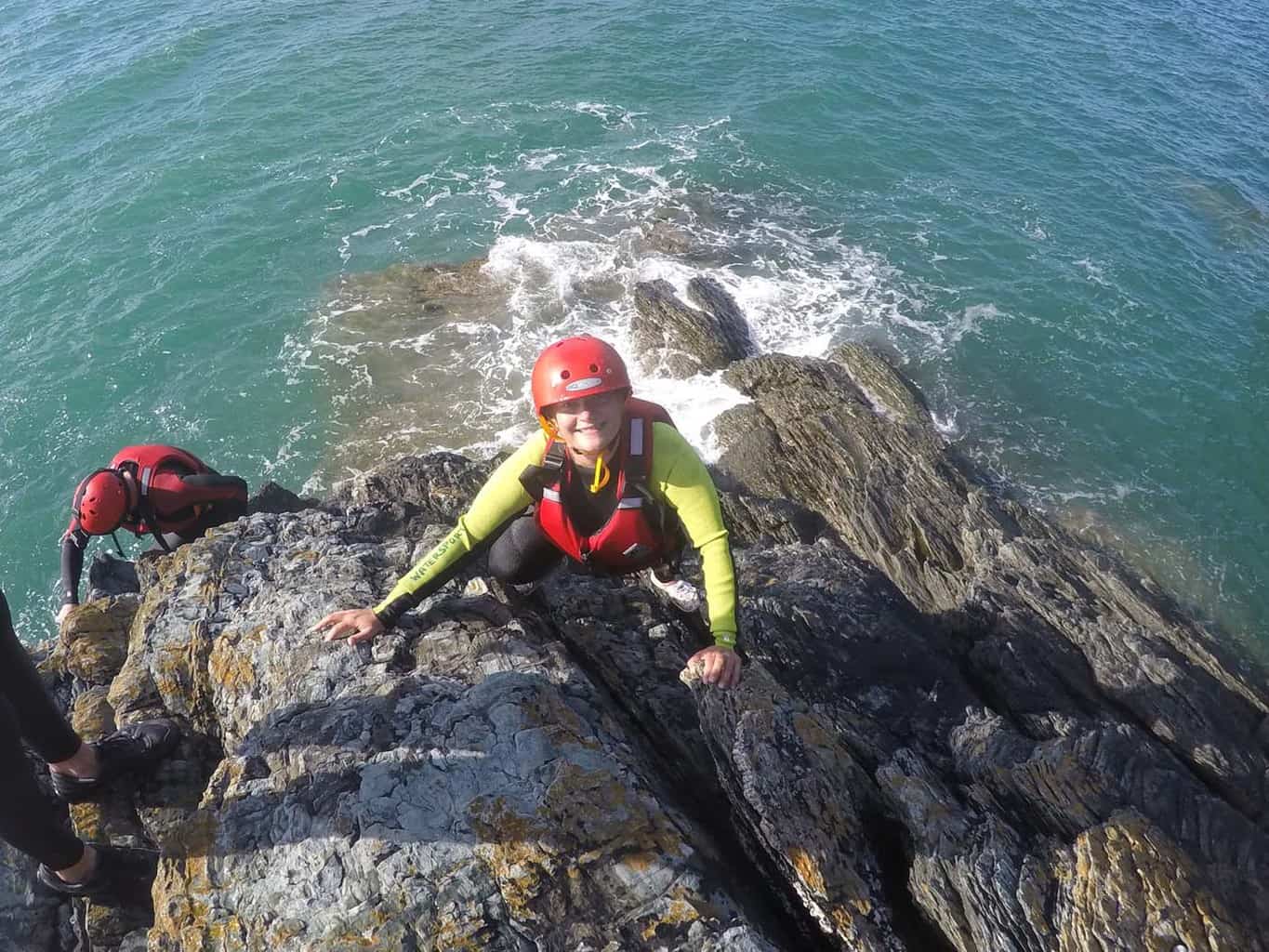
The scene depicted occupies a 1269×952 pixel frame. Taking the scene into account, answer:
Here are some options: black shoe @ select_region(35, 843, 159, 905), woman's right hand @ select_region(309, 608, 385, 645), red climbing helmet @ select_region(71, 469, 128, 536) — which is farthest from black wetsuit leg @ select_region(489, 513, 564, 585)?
red climbing helmet @ select_region(71, 469, 128, 536)

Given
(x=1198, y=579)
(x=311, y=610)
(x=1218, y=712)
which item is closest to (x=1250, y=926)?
Answer: (x=311, y=610)

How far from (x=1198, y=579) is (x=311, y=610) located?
77.1ft

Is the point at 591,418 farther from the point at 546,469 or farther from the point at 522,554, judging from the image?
the point at 522,554

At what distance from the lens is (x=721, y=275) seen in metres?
30.6

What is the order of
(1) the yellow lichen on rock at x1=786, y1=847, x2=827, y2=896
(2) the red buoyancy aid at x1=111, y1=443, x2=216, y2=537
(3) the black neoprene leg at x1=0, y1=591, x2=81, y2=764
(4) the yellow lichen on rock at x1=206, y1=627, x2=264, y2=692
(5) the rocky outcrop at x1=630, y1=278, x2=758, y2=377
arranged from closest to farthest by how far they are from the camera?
(1) the yellow lichen on rock at x1=786, y1=847, x2=827, y2=896, (3) the black neoprene leg at x1=0, y1=591, x2=81, y2=764, (4) the yellow lichen on rock at x1=206, y1=627, x2=264, y2=692, (2) the red buoyancy aid at x1=111, y1=443, x2=216, y2=537, (5) the rocky outcrop at x1=630, y1=278, x2=758, y2=377

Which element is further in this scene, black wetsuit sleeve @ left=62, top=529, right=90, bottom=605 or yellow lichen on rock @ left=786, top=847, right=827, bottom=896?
black wetsuit sleeve @ left=62, top=529, right=90, bottom=605

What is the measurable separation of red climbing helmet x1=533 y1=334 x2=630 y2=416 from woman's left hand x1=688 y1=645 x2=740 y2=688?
240 centimetres

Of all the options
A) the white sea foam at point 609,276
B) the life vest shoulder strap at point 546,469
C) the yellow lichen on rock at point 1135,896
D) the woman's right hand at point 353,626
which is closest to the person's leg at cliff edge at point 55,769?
the woman's right hand at point 353,626

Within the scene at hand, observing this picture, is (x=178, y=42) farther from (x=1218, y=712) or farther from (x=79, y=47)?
(x=1218, y=712)

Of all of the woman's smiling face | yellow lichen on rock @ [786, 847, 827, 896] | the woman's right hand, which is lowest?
yellow lichen on rock @ [786, 847, 827, 896]

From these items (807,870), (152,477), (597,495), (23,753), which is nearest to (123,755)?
(23,753)

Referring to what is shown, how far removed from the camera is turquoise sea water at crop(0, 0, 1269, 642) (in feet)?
80.3

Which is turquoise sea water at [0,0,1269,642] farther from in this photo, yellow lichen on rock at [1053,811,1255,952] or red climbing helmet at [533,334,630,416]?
red climbing helmet at [533,334,630,416]

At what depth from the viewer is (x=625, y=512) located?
23.4 feet
